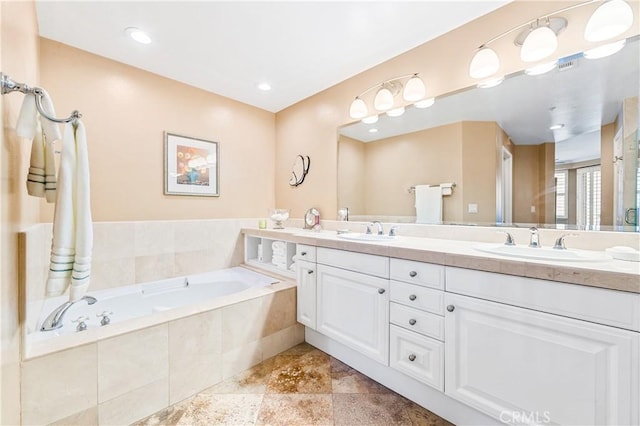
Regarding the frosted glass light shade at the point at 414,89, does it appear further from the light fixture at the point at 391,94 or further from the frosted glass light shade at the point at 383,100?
the frosted glass light shade at the point at 383,100

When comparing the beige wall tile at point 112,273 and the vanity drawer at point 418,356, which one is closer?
the vanity drawer at point 418,356

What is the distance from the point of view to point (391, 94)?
213 centimetres

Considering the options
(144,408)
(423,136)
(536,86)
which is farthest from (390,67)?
(144,408)

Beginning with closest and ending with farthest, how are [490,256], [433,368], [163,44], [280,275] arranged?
1. [490,256]
2. [433,368]
3. [163,44]
4. [280,275]

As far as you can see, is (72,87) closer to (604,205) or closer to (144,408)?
(144,408)

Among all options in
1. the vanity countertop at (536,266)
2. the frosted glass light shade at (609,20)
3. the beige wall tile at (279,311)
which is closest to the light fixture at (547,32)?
the frosted glass light shade at (609,20)

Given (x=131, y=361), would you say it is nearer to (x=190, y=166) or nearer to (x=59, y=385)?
(x=59, y=385)

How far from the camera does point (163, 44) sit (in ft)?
6.45

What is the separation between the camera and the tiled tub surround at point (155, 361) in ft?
3.84

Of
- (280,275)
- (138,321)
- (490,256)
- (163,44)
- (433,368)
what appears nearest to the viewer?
(490,256)

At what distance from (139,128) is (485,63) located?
2664 mm

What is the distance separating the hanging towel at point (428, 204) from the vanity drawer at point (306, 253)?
0.84 metres

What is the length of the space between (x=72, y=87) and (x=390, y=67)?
246 centimetres

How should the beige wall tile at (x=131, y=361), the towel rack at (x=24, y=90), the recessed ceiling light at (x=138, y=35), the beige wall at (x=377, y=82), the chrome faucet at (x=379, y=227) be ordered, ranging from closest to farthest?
the towel rack at (x=24, y=90)
the beige wall tile at (x=131, y=361)
the beige wall at (x=377, y=82)
the recessed ceiling light at (x=138, y=35)
the chrome faucet at (x=379, y=227)
